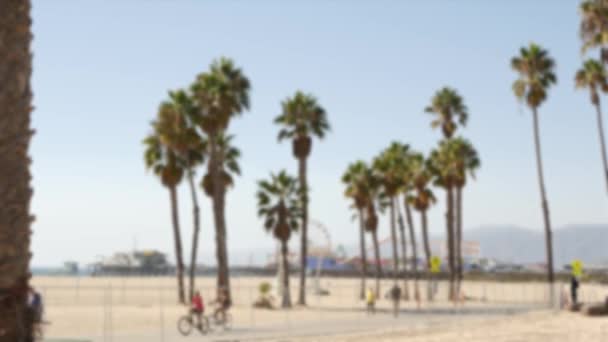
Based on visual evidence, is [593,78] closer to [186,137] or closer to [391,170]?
[391,170]

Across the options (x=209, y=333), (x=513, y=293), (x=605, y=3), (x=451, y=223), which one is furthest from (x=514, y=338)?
(x=513, y=293)

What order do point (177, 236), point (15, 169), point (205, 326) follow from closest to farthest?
point (15, 169) → point (205, 326) → point (177, 236)

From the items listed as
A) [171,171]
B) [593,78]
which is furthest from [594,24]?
[171,171]

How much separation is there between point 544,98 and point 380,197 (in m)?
18.0

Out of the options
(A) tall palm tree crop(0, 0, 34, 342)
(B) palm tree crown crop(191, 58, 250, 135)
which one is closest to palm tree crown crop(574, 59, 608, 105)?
(B) palm tree crown crop(191, 58, 250, 135)

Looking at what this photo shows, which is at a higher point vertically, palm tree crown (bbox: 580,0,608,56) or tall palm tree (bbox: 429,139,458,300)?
palm tree crown (bbox: 580,0,608,56)

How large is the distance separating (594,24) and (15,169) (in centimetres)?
4809

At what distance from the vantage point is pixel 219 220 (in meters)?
52.7

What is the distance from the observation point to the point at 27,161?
9.59 metres

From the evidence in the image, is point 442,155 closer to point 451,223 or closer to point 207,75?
point 451,223

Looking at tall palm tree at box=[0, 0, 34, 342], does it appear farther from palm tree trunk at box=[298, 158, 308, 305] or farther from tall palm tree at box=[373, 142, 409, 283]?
tall palm tree at box=[373, 142, 409, 283]

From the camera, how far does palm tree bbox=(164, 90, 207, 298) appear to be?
54.5 meters

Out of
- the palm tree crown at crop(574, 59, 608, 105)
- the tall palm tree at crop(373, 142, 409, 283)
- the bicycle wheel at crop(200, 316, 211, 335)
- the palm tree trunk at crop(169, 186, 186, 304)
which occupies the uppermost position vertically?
the palm tree crown at crop(574, 59, 608, 105)

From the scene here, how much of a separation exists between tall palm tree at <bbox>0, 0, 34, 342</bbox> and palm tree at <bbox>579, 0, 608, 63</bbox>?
148 feet
